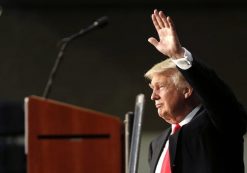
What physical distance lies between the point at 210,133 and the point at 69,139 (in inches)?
37.5

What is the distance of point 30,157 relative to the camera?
10.4 ft

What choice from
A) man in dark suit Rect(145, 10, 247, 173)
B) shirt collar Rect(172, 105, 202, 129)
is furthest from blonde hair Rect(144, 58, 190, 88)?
shirt collar Rect(172, 105, 202, 129)

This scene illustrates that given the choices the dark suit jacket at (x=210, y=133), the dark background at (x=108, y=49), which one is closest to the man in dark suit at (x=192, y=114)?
the dark suit jacket at (x=210, y=133)

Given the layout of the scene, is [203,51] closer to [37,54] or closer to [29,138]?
[37,54]

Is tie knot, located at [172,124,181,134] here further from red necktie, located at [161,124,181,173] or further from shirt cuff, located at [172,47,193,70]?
shirt cuff, located at [172,47,193,70]

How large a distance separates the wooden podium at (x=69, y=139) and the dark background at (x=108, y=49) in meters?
2.84

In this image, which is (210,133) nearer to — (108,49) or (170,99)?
(170,99)

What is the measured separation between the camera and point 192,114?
2664 mm

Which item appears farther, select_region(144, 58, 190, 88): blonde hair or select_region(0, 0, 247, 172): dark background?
select_region(0, 0, 247, 172): dark background

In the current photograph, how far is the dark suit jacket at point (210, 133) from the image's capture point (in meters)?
2.40

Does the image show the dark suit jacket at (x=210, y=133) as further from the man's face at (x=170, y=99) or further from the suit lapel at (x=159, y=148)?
the suit lapel at (x=159, y=148)

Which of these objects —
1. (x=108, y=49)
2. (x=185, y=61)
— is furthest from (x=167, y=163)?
(x=108, y=49)

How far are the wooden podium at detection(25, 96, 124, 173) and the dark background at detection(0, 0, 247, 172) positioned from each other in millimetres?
2840

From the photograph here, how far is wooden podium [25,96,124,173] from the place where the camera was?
3.16 meters
